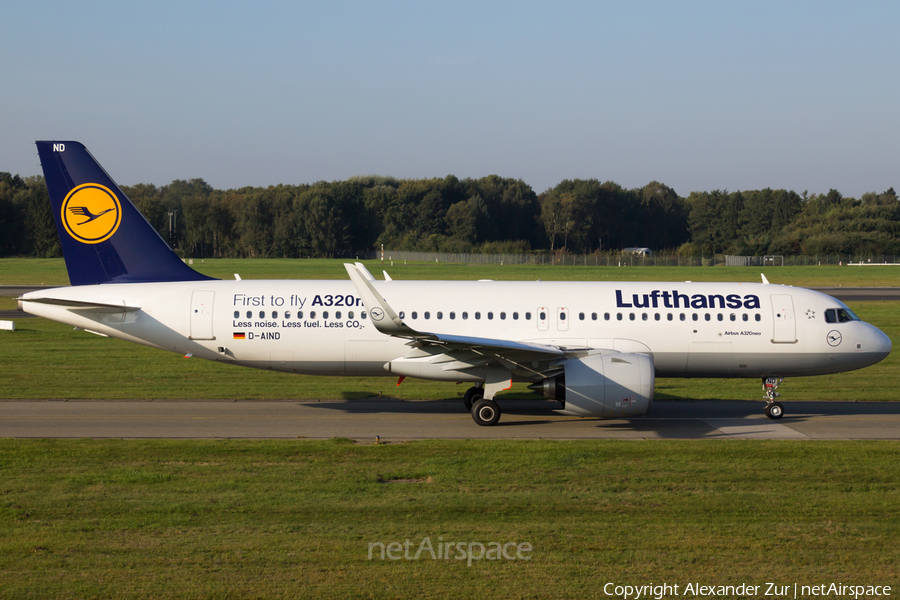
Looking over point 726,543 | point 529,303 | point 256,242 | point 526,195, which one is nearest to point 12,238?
point 256,242

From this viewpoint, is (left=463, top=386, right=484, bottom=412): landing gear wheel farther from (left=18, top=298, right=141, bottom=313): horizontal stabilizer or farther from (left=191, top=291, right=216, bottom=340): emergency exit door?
(left=18, top=298, right=141, bottom=313): horizontal stabilizer

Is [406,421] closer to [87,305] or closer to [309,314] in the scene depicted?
[309,314]

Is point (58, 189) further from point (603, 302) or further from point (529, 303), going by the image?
point (603, 302)

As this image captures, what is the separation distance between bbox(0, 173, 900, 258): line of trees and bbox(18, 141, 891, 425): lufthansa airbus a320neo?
12296cm

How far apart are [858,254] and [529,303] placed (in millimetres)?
132721

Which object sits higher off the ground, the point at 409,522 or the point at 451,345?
the point at 451,345

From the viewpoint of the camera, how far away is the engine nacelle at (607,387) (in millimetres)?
18375

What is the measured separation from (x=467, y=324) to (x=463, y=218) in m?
140

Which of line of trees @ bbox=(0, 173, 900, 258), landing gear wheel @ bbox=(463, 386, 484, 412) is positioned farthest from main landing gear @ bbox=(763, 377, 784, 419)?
line of trees @ bbox=(0, 173, 900, 258)

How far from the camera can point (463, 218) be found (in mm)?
159500

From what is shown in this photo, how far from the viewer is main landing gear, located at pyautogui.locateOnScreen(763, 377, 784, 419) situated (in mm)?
20609

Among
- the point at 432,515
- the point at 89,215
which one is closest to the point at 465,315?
the point at 432,515

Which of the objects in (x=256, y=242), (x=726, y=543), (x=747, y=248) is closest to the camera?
(x=726, y=543)

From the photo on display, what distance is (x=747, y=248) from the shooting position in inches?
5748
